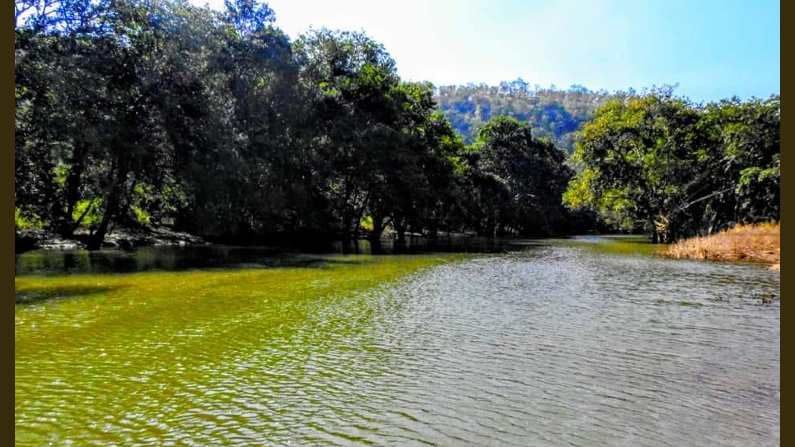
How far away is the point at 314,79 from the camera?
42125 mm

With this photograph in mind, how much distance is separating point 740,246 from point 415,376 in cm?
2707

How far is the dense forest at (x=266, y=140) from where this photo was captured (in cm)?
2719

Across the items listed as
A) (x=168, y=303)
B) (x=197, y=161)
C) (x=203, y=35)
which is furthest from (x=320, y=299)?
(x=203, y=35)

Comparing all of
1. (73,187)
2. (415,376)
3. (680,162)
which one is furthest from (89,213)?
(680,162)

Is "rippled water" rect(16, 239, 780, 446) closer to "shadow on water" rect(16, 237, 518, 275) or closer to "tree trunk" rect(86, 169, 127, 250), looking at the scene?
"shadow on water" rect(16, 237, 518, 275)

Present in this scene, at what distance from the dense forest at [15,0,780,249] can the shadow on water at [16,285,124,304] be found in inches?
396

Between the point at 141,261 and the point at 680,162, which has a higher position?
the point at 680,162

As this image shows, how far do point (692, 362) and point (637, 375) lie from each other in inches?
61.2

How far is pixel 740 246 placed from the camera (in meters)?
29.3

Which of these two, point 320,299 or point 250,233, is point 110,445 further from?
point 250,233

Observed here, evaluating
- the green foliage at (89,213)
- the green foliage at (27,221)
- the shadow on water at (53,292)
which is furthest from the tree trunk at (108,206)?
the shadow on water at (53,292)

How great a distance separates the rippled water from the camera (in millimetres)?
6688

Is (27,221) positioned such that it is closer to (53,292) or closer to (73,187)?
(73,187)

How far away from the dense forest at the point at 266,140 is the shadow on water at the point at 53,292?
1006cm
